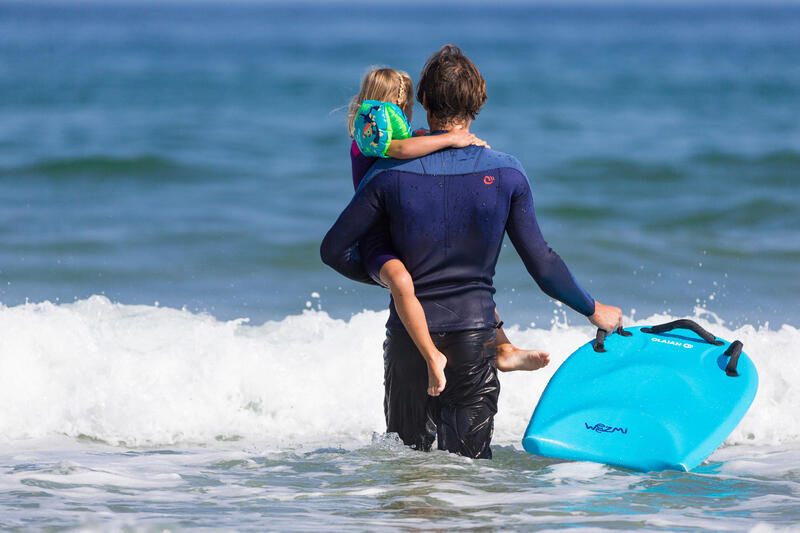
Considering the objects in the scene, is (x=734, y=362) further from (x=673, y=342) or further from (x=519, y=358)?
(x=519, y=358)

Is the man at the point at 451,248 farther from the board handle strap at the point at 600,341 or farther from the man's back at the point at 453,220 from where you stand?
the board handle strap at the point at 600,341

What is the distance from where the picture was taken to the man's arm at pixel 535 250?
341 centimetres

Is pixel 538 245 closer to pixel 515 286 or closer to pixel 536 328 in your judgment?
pixel 536 328

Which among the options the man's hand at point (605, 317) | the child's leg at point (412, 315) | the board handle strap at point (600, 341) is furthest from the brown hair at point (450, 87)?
the board handle strap at point (600, 341)

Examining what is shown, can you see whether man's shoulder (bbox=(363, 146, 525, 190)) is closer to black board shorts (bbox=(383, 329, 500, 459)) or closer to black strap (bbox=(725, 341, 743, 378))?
black board shorts (bbox=(383, 329, 500, 459))

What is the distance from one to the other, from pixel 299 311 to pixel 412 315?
16.4 ft

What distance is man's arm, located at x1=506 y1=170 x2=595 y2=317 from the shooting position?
3.41 meters

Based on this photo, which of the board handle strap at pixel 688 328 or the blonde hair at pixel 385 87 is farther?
the board handle strap at pixel 688 328

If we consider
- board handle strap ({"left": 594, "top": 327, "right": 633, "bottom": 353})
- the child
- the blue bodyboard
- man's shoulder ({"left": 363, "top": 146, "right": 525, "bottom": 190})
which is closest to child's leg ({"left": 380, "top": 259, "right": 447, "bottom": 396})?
the child

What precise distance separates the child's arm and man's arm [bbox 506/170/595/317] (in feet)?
0.85

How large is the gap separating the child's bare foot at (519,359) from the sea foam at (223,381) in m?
1.39

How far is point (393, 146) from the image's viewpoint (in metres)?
3.31

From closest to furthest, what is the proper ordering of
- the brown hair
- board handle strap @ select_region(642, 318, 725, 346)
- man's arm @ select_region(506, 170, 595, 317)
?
1. the brown hair
2. man's arm @ select_region(506, 170, 595, 317)
3. board handle strap @ select_region(642, 318, 725, 346)

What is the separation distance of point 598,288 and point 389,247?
575cm
